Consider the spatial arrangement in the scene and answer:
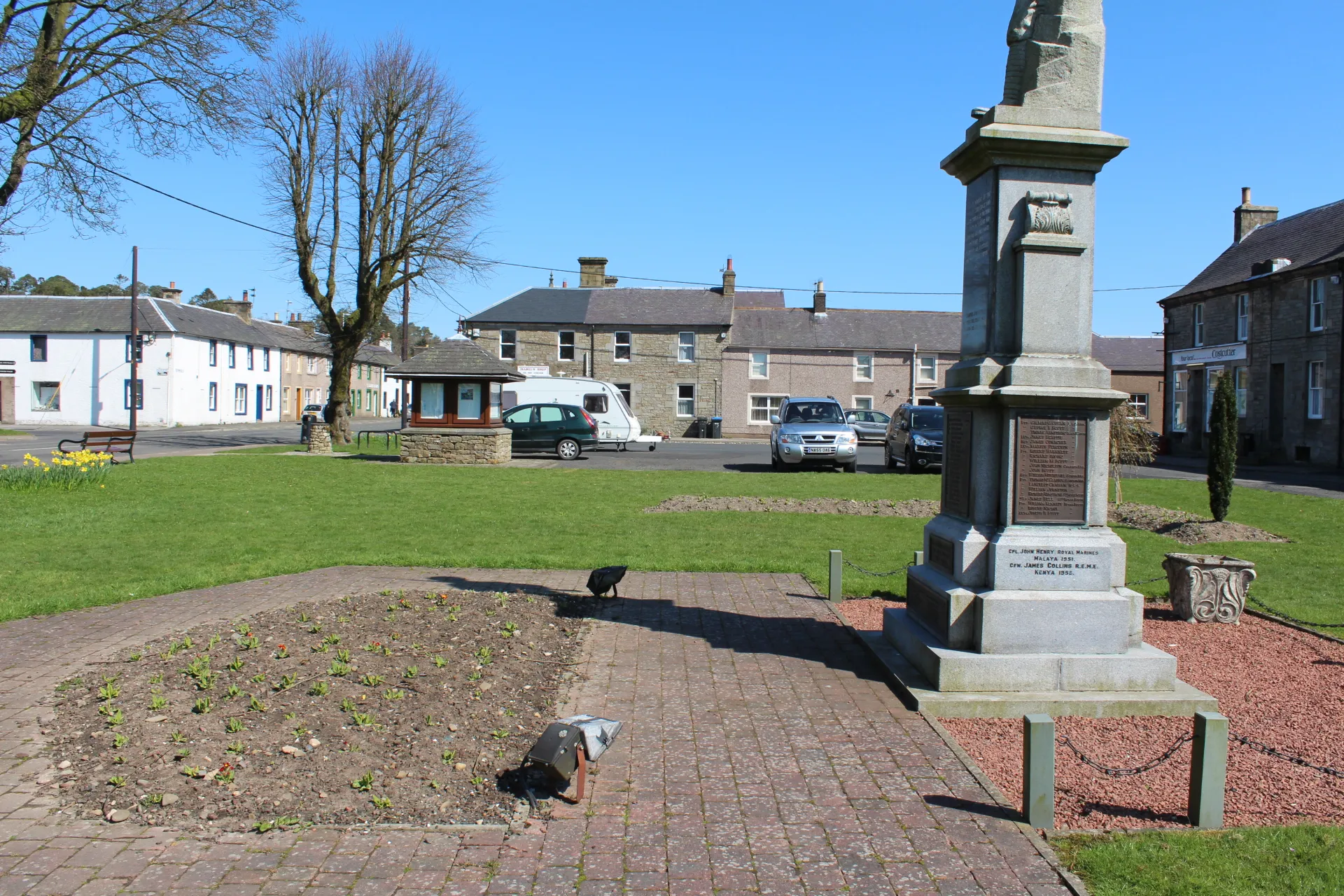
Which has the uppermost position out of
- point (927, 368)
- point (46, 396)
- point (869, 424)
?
point (927, 368)

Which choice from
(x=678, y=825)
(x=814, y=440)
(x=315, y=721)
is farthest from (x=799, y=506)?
(x=678, y=825)

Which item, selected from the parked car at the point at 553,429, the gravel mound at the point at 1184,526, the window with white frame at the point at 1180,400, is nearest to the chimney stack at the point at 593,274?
the parked car at the point at 553,429

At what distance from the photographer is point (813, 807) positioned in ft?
14.6

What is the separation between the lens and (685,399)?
165ft

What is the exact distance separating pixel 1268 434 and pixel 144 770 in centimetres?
3570

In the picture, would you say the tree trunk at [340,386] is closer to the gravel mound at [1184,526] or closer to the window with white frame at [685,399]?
the window with white frame at [685,399]

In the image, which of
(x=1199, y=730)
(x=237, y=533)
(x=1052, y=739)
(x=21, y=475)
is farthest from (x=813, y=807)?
(x=21, y=475)

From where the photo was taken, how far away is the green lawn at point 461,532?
9953 millimetres

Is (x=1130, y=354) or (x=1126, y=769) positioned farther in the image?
(x=1130, y=354)

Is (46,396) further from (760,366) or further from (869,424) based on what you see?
(869,424)

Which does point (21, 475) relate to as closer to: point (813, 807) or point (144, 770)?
point (144, 770)

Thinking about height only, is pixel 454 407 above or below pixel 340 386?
below

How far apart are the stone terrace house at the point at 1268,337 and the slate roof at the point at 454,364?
2104 centimetres

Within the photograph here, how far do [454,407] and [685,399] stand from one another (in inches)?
947
